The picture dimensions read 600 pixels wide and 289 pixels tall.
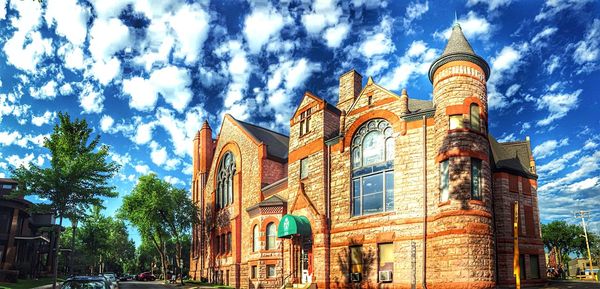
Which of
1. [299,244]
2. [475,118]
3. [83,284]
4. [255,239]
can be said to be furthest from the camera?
[255,239]

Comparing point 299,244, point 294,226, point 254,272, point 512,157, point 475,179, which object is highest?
point 512,157

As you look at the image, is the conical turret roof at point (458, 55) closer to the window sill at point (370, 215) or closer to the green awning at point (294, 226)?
the window sill at point (370, 215)

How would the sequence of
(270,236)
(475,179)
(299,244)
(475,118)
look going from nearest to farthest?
(475,179), (475,118), (299,244), (270,236)

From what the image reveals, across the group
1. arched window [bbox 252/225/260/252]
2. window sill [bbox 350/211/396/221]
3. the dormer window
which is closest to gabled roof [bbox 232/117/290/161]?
arched window [bbox 252/225/260/252]

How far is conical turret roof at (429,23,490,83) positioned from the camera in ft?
75.0

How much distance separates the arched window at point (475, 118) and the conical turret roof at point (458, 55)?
2.11m

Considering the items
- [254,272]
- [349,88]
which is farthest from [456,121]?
[254,272]

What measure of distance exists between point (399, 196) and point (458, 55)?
7.46 metres

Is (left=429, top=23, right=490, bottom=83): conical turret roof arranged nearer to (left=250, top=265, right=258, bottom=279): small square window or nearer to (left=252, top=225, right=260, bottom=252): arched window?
(left=252, top=225, right=260, bottom=252): arched window

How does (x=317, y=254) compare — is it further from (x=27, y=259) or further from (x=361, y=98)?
(x=27, y=259)

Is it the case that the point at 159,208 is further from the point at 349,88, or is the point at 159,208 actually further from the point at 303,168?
the point at 349,88

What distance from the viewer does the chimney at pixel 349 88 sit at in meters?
29.8

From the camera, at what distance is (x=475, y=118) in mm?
22531

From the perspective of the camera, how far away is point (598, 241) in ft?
250
